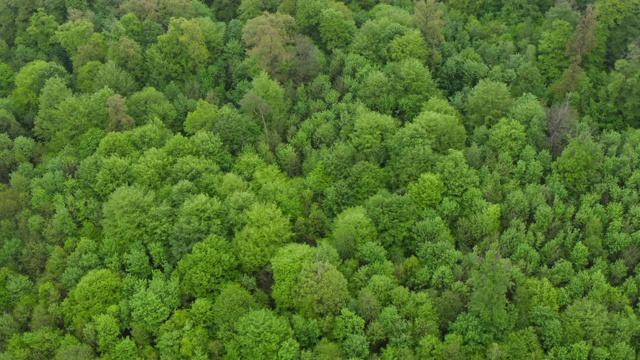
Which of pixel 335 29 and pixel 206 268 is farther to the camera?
pixel 335 29

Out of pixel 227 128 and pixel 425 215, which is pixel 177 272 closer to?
pixel 227 128

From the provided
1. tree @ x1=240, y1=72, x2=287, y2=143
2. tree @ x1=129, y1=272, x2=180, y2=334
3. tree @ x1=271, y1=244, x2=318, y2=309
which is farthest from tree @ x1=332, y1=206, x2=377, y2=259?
tree @ x1=240, y1=72, x2=287, y2=143

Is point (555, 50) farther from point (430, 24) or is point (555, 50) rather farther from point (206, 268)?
point (206, 268)

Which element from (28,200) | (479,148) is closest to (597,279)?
(479,148)

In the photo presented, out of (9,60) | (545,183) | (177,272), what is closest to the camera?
(177,272)

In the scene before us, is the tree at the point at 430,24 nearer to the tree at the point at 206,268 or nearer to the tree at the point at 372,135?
the tree at the point at 372,135

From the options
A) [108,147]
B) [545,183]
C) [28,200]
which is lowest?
[28,200]

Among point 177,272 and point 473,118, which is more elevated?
point 473,118

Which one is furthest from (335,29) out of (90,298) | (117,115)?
(90,298)
